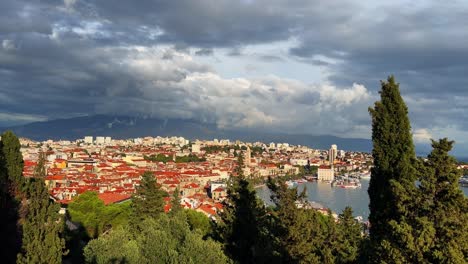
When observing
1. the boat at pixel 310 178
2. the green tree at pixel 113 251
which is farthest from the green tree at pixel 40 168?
the boat at pixel 310 178

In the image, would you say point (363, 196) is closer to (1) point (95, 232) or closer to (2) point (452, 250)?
(1) point (95, 232)

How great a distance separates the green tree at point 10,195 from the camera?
40.0 feet

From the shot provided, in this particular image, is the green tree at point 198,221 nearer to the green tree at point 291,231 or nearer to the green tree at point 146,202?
the green tree at point 146,202

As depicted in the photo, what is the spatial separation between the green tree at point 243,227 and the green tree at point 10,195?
17.6 ft

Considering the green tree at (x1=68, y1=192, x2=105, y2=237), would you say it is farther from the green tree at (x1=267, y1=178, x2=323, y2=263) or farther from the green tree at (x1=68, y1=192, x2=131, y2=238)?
the green tree at (x1=267, y1=178, x2=323, y2=263)

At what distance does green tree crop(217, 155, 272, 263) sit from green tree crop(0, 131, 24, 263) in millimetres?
5377

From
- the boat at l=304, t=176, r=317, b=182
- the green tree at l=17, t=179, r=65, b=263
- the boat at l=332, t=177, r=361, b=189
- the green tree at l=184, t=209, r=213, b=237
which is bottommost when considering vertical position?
the boat at l=304, t=176, r=317, b=182

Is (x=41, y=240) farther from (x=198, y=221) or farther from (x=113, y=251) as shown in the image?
(x=198, y=221)

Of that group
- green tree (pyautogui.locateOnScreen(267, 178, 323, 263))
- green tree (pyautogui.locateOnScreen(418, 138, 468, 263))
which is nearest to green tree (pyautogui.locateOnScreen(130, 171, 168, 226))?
green tree (pyautogui.locateOnScreen(267, 178, 323, 263))

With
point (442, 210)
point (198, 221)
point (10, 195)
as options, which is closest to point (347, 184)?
point (198, 221)

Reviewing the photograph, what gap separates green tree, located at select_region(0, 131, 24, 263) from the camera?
12.2 metres

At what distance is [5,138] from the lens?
17.3m

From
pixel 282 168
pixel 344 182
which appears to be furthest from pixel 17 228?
pixel 282 168

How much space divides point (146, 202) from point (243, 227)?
840 cm
